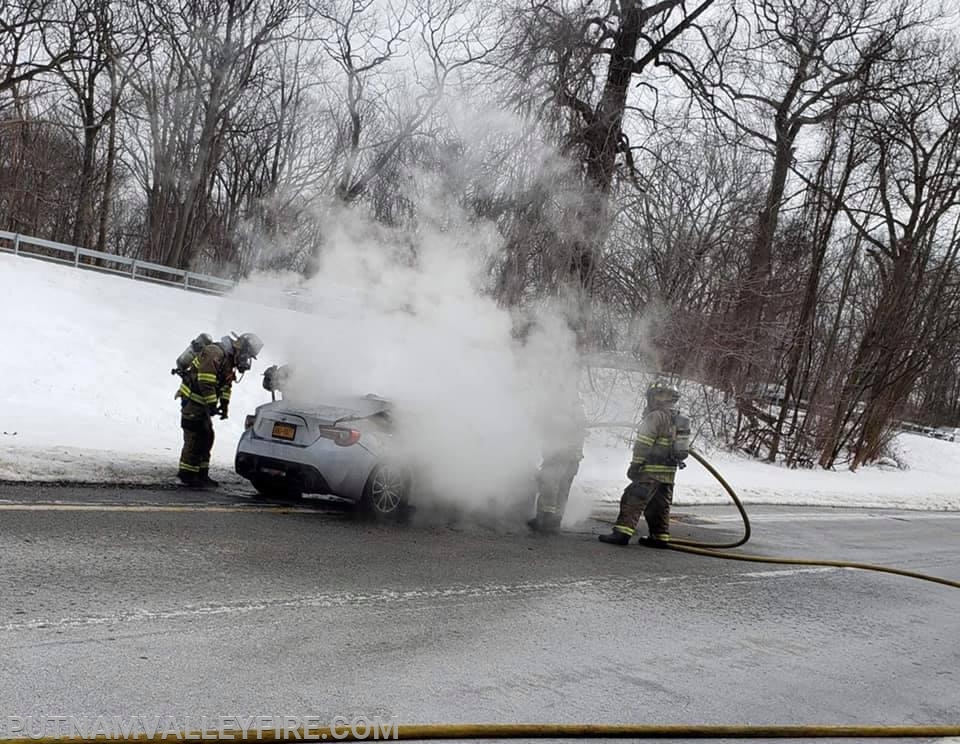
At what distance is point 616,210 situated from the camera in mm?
18328

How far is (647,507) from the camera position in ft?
34.3

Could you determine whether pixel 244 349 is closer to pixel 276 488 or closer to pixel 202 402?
pixel 202 402

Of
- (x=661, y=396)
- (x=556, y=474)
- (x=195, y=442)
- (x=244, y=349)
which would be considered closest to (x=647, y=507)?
(x=556, y=474)

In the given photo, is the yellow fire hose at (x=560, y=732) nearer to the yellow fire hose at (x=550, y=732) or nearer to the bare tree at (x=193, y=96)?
the yellow fire hose at (x=550, y=732)

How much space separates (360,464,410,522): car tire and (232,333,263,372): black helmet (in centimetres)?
220

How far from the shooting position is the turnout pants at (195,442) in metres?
10.1

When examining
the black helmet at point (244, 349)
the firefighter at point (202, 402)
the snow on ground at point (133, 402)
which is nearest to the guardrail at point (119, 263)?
the snow on ground at point (133, 402)

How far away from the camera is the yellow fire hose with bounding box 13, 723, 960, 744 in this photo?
12.8 feet

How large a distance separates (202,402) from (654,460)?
4.71 metres

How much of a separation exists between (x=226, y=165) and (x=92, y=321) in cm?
2086

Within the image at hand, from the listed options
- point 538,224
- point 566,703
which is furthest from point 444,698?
point 538,224

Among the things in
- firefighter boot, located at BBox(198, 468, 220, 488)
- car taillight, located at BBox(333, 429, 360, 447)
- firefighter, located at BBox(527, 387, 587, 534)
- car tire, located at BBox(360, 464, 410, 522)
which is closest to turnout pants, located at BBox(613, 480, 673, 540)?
firefighter, located at BBox(527, 387, 587, 534)

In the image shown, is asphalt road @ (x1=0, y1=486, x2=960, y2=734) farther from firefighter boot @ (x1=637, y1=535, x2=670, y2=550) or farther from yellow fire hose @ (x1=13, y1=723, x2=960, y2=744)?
firefighter boot @ (x1=637, y1=535, x2=670, y2=550)

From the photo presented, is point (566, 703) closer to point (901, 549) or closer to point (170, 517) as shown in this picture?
point (170, 517)
